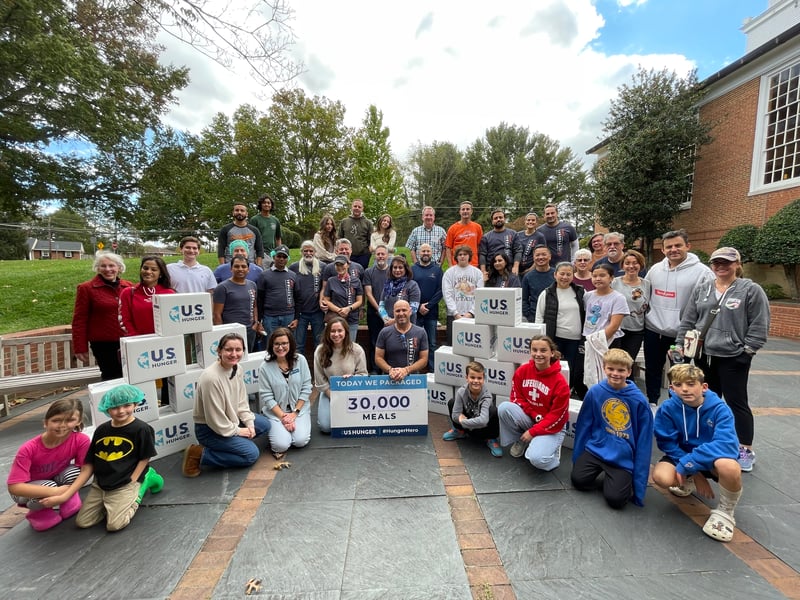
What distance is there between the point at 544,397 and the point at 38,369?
6428mm

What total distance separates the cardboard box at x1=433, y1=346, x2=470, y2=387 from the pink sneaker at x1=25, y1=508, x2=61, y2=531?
11.4 ft

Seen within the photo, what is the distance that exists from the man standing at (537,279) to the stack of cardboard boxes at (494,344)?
885 millimetres

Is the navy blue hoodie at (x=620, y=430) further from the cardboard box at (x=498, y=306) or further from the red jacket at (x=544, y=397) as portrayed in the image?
the cardboard box at (x=498, y=306)

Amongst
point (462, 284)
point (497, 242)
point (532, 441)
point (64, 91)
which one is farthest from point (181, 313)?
point (64, 91)

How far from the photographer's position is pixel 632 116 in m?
13.9

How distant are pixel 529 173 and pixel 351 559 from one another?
35844 mm

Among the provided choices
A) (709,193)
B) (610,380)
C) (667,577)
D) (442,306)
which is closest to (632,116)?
(709,193)

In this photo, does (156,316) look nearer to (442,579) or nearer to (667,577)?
(442,579)

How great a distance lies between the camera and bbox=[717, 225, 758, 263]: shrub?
10984 mm

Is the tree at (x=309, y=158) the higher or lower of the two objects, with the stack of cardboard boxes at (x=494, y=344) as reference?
higher

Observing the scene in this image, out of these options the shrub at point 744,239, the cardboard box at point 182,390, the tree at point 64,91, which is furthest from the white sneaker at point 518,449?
the shrub at point 744,239

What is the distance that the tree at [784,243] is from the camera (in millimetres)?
9484

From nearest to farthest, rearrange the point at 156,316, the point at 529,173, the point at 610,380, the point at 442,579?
the point at 442,579 → the point at 610,380 → the point at 156,316 → the point at 529,173

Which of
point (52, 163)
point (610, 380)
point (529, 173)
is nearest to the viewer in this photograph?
point (610, 380)
